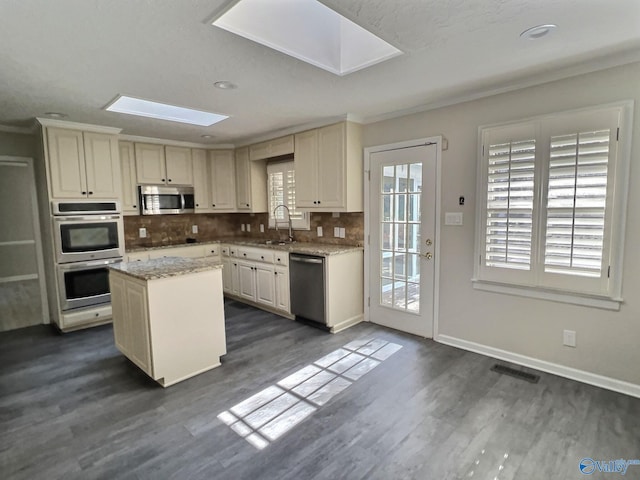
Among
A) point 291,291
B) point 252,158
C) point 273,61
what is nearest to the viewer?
point 273,61

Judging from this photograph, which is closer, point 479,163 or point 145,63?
point 145,63

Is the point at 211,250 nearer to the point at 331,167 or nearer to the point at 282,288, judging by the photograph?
the point at 282,288

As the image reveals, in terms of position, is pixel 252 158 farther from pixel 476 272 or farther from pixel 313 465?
pixel 313 465

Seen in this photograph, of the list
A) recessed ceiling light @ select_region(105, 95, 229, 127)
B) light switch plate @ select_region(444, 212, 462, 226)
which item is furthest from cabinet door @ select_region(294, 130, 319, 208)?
light switch plate @ select_region(444, 212, 462, 226)

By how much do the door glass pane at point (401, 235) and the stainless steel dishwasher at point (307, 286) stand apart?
0.75m

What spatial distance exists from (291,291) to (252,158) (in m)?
2.15

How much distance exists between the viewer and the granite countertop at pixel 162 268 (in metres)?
2.60

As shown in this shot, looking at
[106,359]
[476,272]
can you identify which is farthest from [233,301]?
[476,272]

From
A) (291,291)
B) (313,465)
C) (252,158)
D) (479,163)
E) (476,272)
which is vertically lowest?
(313,465)

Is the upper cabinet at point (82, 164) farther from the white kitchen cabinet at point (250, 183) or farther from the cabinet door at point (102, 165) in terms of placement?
the white kitchen cabinet at point (250, 183)

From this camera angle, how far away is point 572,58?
7.61ft

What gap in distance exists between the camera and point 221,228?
5.88 m

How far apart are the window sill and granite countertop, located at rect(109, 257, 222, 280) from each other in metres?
2.44

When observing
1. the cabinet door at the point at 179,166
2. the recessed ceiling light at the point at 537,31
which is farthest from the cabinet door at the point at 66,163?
the recessed ceiling light at the point at 537,31
